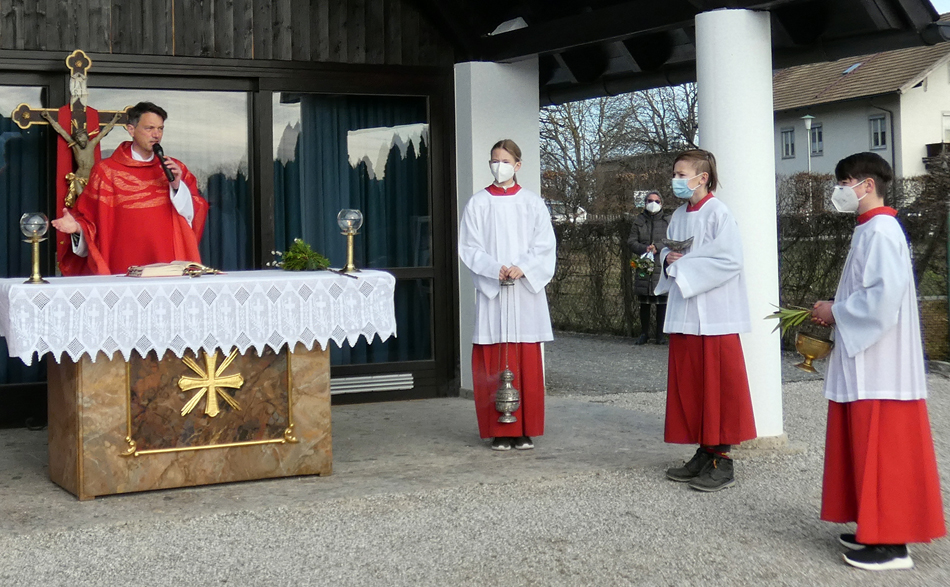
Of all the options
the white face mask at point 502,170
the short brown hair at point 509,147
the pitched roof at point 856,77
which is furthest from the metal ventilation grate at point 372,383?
the pitched roof at point 856,77

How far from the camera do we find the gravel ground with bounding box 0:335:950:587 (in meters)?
4.41

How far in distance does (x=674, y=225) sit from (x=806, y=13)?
8.37 feet

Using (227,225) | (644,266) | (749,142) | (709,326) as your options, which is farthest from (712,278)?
(644,266)

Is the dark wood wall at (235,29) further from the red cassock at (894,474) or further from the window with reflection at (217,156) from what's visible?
the red cassock at (894,474)

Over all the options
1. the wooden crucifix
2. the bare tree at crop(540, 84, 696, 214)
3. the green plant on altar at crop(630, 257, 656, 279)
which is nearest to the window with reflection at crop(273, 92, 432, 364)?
the wooden crucifix

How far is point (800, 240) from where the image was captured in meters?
12.1

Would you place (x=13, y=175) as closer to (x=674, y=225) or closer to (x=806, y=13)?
(x=674, y=225)

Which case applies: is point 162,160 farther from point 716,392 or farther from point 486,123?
point 716,392

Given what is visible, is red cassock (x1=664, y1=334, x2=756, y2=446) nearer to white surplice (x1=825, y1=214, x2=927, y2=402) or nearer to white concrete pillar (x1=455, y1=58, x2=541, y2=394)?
white surplice (x1=825, y1=214, x2=927, y2=402)

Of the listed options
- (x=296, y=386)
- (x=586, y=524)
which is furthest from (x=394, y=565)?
(x=296, y=386)

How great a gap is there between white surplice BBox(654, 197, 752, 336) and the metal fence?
5130mm

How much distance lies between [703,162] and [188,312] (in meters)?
2.74

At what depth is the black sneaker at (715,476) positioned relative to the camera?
5.73m

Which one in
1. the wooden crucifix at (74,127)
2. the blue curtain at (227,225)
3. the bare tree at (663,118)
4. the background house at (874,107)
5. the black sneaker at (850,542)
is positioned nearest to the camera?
the black sneaker at (850,542)
